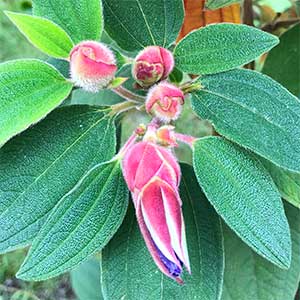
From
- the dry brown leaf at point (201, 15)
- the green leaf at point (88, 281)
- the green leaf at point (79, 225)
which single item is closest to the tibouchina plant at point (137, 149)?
the green leaf at point (79, 225)

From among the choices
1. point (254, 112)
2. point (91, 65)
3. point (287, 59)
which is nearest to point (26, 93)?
point (91, 65)

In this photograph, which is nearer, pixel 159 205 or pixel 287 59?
pixel 159 205

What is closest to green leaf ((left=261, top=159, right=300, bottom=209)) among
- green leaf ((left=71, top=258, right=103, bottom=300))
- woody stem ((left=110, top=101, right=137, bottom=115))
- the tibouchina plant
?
the tibouchina plant

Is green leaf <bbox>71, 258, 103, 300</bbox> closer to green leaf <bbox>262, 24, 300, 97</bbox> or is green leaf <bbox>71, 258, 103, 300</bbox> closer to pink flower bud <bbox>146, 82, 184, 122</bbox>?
green leaf <bbox>262, 24, 300, 97</bbox>

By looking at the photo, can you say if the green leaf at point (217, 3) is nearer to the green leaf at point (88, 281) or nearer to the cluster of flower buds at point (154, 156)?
the cluster of flower buds at point (154, 156)

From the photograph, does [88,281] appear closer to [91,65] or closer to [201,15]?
[201,15]

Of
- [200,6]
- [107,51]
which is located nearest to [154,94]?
[107,51]

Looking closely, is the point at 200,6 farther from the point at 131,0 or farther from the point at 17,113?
the point at 17,113
